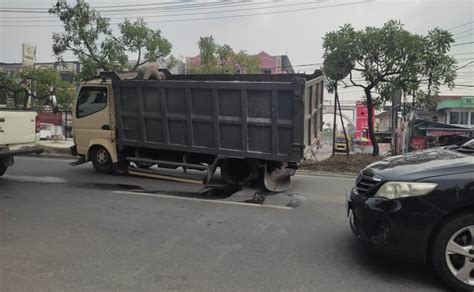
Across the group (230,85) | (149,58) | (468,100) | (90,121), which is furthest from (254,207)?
(468,100)

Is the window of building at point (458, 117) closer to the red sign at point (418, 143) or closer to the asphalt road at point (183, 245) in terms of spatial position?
the red sign at point (418, 143)

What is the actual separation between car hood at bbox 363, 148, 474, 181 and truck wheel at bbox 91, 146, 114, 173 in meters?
7.51

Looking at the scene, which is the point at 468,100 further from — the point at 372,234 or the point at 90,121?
the point at 372,234

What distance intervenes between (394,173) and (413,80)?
9315 mm

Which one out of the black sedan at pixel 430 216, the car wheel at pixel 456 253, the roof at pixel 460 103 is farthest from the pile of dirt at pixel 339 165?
the roof at pixel 460 103

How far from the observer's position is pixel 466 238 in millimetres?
4070

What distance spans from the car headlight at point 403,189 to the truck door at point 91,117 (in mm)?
7708

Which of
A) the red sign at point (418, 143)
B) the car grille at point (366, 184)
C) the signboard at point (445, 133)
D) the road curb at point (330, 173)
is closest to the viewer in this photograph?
the car grille at point (366, 184)

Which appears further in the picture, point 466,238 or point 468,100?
point 468,100

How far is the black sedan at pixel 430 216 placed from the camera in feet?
13.3

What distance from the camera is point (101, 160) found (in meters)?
11.0

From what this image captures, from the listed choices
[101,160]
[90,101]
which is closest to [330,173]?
[101,160]

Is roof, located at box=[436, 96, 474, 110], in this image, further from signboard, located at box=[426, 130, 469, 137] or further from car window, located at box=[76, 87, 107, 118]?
car window, located at box=[76, 87, 107, 118]

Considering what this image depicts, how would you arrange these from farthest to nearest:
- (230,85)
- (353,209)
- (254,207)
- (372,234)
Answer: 1. (230,85)
2. (254,207)
3. (353,209)
4. (372,234)
